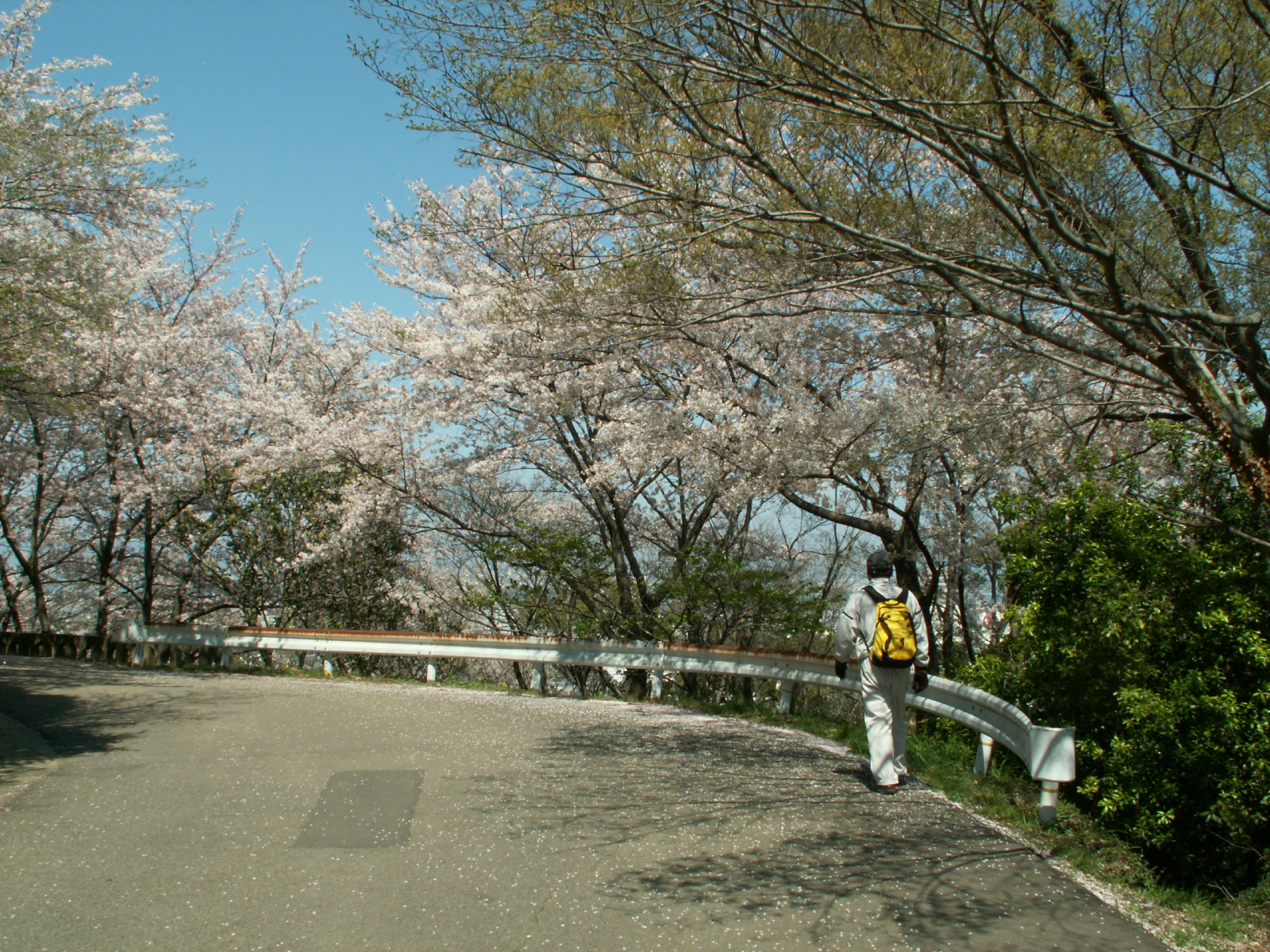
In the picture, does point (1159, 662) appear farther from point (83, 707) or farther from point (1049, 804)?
point (83, 707)

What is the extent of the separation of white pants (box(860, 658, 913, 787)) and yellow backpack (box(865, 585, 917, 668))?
0.34 feet

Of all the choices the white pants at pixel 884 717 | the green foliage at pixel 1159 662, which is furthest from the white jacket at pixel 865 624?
the green foliage at pixel 1159 662

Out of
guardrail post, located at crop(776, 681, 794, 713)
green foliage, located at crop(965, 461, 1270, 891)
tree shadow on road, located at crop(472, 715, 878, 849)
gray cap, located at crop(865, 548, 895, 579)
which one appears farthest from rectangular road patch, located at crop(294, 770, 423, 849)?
guardrail post, located at crop(776, 681, 794, 713)

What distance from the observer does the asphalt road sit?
161 inches

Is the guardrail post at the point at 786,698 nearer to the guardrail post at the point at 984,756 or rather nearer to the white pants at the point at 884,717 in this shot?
the white pants at the point at 884,717

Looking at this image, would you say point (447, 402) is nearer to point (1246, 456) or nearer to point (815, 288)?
point (815, 288)

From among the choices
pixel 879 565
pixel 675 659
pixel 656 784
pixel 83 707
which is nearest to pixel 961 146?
pixel 879 565

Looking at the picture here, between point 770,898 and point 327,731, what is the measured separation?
5.11 m

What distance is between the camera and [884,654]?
6.65m

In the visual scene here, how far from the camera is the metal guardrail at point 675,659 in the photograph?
5.69 metres

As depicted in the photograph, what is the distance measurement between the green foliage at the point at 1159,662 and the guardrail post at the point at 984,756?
15.2 inches

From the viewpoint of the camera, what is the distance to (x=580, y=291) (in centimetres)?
860

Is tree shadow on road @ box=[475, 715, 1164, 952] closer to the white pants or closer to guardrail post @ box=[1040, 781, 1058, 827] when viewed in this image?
the white pants

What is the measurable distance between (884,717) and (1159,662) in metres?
1.75
